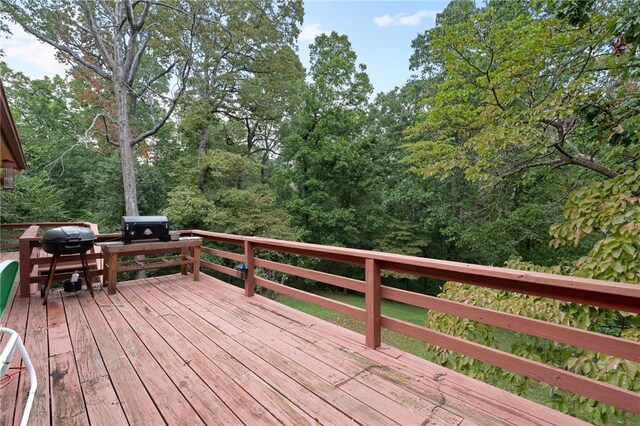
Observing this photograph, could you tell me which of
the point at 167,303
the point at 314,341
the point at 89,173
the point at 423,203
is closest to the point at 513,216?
the point at 423,203

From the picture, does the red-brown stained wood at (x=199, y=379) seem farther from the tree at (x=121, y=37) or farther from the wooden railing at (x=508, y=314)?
the tree at (x=121, y=37)

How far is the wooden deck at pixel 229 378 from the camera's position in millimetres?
1439

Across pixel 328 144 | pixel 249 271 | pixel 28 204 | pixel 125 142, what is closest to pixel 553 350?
pixel 249 271

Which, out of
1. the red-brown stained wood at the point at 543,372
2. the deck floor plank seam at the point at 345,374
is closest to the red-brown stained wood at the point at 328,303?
the deck floor plank seam at the point at 345,374

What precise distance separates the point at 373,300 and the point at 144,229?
10.4 ft

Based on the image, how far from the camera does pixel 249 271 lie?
3434 millimetres

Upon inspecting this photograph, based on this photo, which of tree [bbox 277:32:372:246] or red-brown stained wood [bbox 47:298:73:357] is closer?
red-brown stained wood [bbox 47:298:73:357]

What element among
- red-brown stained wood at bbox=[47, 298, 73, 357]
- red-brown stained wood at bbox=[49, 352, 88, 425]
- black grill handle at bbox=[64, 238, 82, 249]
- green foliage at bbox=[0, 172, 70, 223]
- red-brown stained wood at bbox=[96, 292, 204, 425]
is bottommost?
red-brown stained wood at bbox=[96, 292, 204, 425]

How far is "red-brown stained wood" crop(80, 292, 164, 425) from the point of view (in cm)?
144

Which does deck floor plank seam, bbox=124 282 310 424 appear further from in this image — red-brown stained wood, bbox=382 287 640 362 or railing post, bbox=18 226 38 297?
railing post, bbox=18 226 38 297

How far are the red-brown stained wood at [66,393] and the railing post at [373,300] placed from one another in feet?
5.56

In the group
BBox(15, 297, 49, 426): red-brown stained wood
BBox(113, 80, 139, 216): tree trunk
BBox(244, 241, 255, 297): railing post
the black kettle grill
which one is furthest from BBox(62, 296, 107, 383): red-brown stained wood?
BBox(113, 80, 139, 216): tree trunk

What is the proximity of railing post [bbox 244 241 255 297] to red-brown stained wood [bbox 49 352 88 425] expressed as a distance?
168cm

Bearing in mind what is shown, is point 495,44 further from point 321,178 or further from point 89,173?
point 89,173
